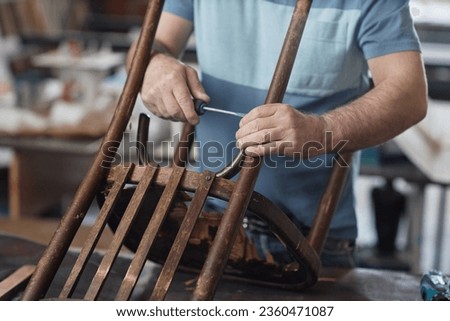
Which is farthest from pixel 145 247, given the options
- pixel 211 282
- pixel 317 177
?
pixel 317 177

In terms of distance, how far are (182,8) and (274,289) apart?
0.64m

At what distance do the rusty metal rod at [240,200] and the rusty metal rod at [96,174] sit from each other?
0.81ft

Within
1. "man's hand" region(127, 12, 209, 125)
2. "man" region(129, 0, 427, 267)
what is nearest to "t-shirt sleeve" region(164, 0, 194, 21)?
"man" region(129, 0, 427, 267)

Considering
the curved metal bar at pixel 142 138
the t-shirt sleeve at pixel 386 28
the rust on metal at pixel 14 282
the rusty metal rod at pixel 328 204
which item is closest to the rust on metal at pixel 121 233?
the curved metal bar at pixel 142 138

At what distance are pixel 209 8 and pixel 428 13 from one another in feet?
13.0

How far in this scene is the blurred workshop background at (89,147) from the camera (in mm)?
2771

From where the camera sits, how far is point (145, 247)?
1152 mm

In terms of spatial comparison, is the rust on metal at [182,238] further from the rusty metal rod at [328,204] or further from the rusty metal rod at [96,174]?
the rusty metal rod at [328,204]

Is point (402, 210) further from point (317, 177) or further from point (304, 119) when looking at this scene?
point (304, 119)

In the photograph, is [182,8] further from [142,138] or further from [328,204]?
[328,204]

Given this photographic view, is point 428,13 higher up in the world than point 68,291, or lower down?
lower down

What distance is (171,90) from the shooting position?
4.35 feet

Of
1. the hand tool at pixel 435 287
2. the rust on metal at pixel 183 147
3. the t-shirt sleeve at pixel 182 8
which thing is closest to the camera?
the hand tool at pixel 435 287

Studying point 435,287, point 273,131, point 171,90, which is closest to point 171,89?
point 171,90
